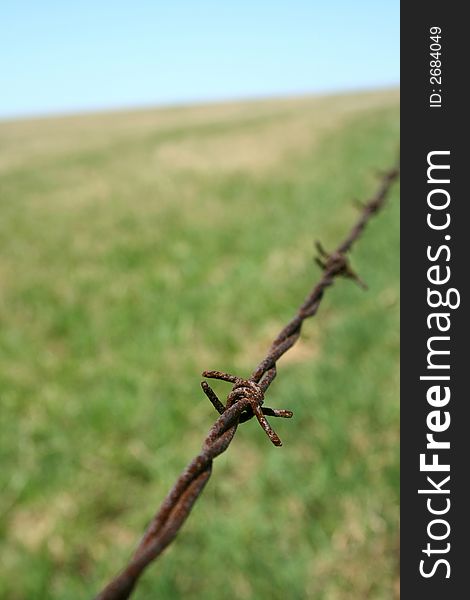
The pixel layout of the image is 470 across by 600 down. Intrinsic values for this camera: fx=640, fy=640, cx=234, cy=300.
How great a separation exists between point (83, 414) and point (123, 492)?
99cm

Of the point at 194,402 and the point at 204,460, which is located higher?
the point at 194,402

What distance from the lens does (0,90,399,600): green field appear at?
305cm

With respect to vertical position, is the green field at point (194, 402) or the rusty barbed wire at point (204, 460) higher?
the green field at point (194, 402)

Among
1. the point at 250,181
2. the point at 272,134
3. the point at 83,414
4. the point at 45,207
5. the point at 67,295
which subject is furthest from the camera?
the point at 272,134

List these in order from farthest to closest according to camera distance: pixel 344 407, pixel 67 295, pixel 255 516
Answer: pixel 67 295, pixel 344 407, pixel 255 516

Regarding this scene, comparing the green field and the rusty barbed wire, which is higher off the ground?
the green field

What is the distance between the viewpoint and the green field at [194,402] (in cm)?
305

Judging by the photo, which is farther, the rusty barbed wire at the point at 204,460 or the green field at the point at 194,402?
the green field at the point at 194,402

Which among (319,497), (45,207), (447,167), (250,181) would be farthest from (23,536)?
(250,181)

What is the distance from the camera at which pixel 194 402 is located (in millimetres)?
4711

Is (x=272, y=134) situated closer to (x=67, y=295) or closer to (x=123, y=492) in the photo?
(x=67, y=295)

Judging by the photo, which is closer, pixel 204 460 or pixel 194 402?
pixel 204 460

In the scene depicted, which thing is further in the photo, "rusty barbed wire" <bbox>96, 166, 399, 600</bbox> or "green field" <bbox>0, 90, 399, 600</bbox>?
"green field" <bbox>0, 90, 399, 600</bbox>

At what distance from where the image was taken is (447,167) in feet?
12.8
